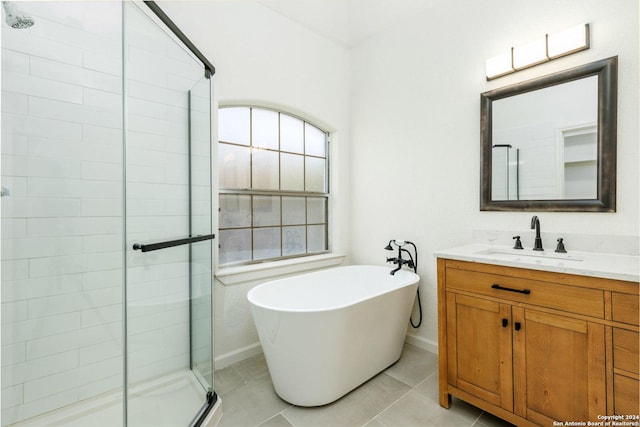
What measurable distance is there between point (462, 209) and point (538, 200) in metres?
0.48

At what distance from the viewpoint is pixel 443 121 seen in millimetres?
2254

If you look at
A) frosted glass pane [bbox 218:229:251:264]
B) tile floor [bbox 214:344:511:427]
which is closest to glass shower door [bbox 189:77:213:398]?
tile floor [bbox 214:344:511:427]

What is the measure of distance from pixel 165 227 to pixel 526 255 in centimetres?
206

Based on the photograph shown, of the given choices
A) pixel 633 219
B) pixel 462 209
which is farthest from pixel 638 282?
pixel 462 209

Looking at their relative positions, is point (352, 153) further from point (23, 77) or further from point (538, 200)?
point (23, 77)

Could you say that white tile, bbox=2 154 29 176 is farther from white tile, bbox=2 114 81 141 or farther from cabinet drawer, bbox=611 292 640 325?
cabinet drawer, bbox=611 292 640 325

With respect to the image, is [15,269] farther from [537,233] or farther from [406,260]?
[537,233]

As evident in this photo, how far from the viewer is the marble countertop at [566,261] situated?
116 cm

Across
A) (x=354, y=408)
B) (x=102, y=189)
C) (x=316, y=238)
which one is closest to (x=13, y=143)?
(x=102, y=189)

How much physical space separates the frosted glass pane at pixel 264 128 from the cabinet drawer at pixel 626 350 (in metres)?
2.45

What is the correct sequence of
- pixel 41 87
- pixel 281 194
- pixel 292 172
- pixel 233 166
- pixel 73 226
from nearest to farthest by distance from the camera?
pixel 41 87
pixel 73 226
pixel 233 166
pixel 281 194
pixel 292 172

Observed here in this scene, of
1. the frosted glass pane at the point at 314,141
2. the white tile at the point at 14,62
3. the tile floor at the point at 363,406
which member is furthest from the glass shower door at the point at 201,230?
the frosted glass pane at the point at 314,141

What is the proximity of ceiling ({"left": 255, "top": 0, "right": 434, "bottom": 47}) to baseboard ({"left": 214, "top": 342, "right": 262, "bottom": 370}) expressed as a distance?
284 centimetres

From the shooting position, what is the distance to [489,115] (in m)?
2.00
